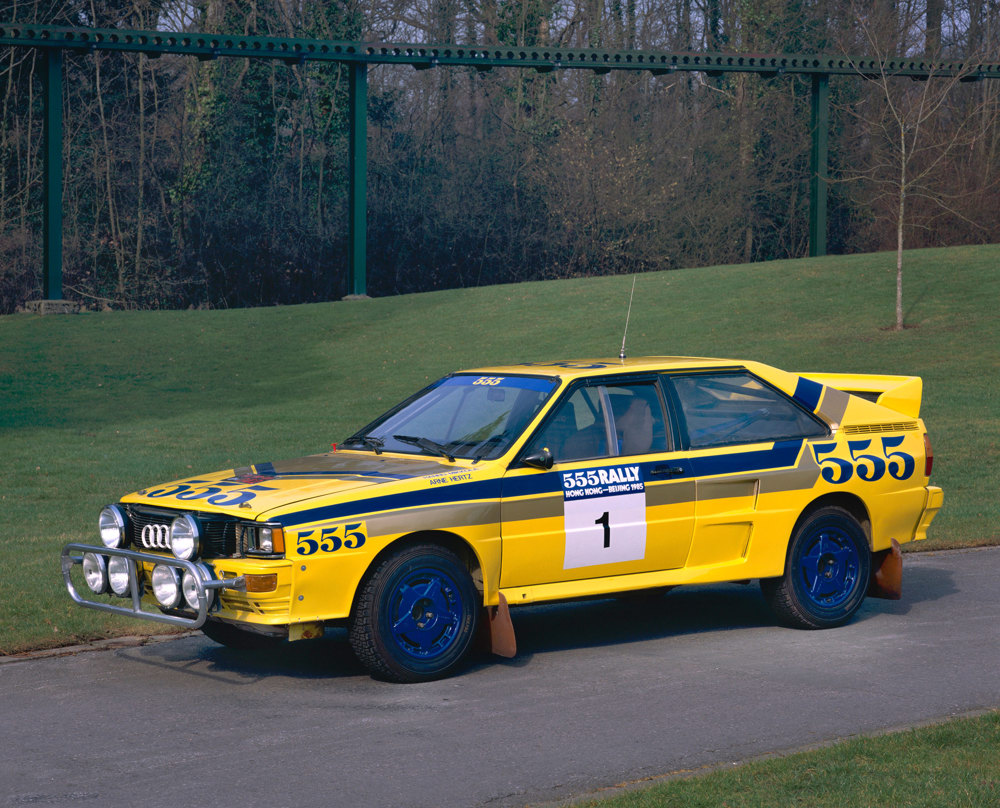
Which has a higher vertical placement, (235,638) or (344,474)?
(344,474)

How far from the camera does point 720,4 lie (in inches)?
2174

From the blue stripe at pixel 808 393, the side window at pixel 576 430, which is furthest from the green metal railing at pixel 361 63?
the side window at pixel 576 430

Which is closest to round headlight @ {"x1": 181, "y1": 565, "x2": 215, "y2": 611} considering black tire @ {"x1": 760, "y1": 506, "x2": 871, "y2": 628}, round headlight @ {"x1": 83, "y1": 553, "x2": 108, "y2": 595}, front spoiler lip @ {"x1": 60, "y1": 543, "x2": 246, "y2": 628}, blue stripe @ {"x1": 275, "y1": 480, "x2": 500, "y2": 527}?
front spoiler lip @ {"x1": 60, "y1": 543, "x2": 246, "y2": 628}

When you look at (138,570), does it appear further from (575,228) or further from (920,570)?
(575,228)

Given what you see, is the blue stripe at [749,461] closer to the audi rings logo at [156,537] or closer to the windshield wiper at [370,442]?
the windshield wiper at [370,442]

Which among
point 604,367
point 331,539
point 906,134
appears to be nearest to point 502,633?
point 331,539

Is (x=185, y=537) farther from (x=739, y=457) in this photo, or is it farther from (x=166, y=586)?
(x=739, y=457)

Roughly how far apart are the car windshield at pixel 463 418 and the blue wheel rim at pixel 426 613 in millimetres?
770

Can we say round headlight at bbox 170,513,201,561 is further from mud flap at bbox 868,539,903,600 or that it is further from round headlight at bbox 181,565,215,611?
mud flap at bbox 868,539,903,600

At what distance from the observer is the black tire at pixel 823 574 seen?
829 centimetres

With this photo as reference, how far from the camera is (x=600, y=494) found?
24.9 ft

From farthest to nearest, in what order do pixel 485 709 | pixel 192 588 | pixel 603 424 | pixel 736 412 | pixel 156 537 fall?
pixel 736 412
pixel 603 424
pixel 156 537
pixel 192 588
pixel 485 709

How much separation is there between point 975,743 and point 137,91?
4915cm

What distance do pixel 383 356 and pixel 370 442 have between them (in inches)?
844
